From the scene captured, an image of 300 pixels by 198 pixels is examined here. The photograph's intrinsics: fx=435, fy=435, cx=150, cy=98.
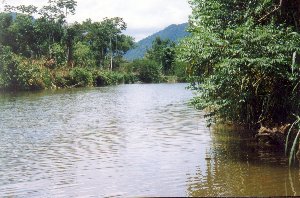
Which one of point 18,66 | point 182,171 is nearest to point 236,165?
point 182,171

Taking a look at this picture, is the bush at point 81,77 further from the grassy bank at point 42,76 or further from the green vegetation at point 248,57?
the green vegetation at point 248,57

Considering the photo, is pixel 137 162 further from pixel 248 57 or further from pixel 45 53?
pixel 45 53

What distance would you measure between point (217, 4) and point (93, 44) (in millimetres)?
88909

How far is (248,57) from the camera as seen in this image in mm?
11539

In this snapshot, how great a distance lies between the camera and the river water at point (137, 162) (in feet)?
31.4

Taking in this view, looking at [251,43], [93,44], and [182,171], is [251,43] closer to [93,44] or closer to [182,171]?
[182,171]

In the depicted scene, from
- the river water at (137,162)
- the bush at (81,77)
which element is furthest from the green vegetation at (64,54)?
the river water at (137,162)

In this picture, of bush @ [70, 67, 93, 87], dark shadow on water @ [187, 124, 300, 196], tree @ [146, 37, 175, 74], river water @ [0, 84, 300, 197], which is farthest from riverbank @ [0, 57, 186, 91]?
dark shadow on water @ [187, 124, 300, 196]

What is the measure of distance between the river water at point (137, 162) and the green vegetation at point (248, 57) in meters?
1.46

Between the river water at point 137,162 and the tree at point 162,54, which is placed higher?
the tree at point 162,54

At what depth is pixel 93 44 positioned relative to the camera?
329 feet

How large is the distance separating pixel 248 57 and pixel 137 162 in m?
4.29

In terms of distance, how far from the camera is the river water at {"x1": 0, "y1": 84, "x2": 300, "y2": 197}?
9586 mm

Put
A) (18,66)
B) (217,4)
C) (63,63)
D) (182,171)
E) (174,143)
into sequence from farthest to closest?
1. (63,63)
2. (18,66)
3. (174,143)
4. (217,4)
5. (182,171)
